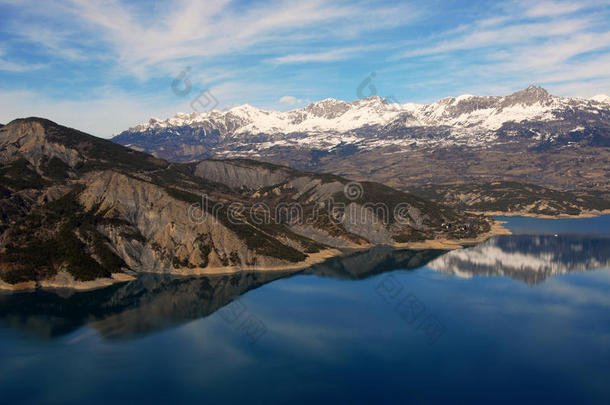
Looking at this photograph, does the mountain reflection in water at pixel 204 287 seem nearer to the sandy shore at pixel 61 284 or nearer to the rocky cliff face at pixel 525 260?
the rocky cliff face at pixel 525 260

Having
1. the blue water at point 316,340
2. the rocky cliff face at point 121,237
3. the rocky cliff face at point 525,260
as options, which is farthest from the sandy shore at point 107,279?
the rocky cliff face at point 525,260

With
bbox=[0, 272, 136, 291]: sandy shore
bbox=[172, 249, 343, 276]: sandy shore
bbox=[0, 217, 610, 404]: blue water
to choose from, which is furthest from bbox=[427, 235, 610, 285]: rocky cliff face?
bbox=[0, 272, 136, 291]: sandy shore

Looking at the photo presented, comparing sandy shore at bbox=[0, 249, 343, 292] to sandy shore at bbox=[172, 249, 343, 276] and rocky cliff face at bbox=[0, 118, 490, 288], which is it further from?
rocky cliff face at bbox=[0, 118, 490, 288]

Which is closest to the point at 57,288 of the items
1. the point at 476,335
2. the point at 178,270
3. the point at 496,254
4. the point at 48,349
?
the point at 178,270

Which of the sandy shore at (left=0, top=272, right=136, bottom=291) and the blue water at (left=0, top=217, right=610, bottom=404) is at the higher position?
the sandy shore at (left=0, top=272, right=136, bottom=291)

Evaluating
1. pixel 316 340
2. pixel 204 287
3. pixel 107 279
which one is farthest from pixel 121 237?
pixel 316 340

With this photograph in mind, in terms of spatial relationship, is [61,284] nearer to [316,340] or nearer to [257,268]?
[257,268]
